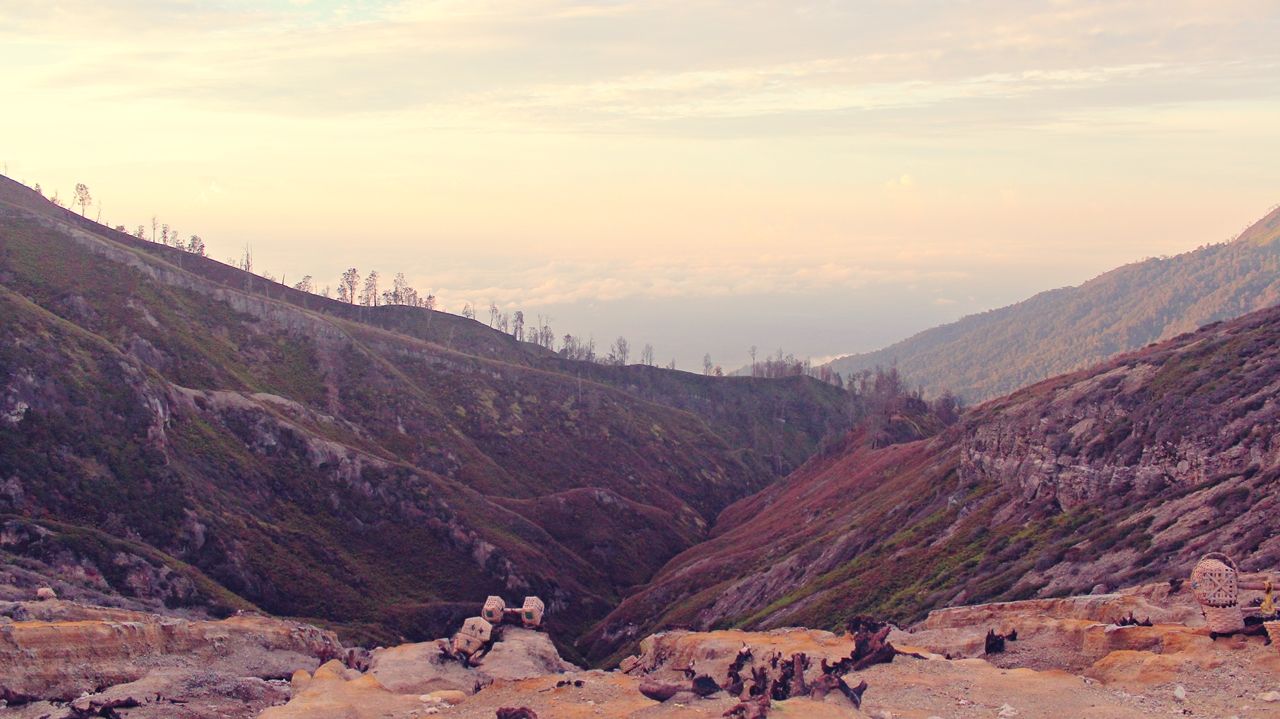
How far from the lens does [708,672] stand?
4306cm

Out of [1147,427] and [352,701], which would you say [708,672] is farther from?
[1147,427]

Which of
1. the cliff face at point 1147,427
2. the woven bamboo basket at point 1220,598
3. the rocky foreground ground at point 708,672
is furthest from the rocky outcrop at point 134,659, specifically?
Answer: the cliff face at point 1147,427

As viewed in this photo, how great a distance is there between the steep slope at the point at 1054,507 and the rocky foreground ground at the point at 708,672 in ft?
47.0

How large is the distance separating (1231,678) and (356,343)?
16390cm

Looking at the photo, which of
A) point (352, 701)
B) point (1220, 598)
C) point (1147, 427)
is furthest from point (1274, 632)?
point (1147, 427)

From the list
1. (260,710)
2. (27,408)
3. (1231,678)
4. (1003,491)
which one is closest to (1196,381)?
(1003,491)

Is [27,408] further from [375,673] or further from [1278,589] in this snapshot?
[1278,589]

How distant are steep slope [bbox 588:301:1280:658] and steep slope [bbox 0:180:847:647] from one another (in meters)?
26.6

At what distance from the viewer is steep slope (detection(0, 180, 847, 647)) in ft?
331

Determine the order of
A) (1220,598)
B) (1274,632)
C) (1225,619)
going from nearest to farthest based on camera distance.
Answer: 1. (1274,632)
2. (1225,619)
3. (1220,598)

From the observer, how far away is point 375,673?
48062 mm

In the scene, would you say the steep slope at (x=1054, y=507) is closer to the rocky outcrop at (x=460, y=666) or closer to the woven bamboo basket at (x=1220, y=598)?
the woven bamboo basket at (x=1220, y=598)

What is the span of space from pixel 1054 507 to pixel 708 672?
42588mm

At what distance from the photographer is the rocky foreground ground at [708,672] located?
103ft
